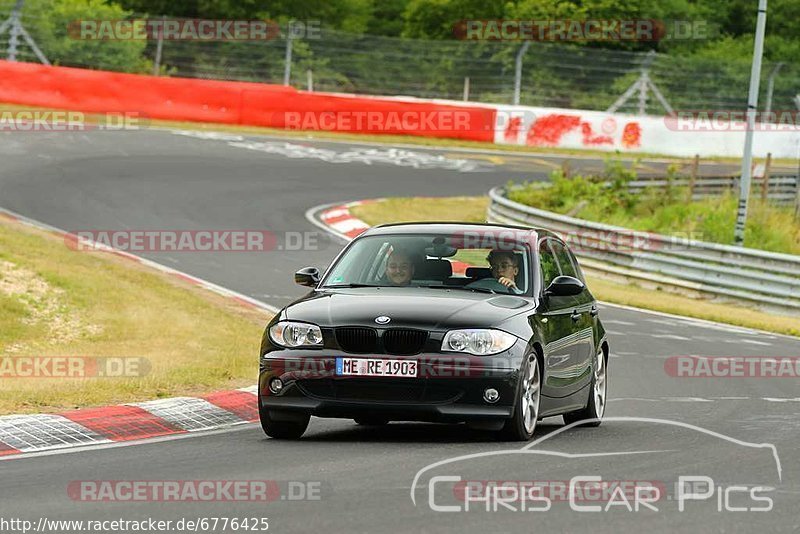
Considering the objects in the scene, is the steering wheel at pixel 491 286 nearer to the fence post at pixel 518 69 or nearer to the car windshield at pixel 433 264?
the car windshield at pixel 433 264

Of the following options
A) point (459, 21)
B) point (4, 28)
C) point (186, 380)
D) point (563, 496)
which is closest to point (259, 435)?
point (186, 380)

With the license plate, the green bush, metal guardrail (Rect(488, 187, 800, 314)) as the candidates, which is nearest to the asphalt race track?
the license plate

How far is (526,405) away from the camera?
987 centimetres

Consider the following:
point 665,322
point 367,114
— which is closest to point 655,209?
point 367,114

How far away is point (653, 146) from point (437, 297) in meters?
36.9

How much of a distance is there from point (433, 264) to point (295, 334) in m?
1.33

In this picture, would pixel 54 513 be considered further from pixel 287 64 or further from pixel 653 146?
pixel 653 146

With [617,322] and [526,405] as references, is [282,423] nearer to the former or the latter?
[526,405]

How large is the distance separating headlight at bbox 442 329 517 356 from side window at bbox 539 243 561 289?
122 cm

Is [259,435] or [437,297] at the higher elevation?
[437,297]

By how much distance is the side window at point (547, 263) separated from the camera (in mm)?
10992

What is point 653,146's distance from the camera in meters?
46.1

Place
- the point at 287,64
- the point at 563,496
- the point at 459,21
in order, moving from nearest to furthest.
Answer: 1. the point at 563,496
2. the point at 287,64
3. the point at 459,21

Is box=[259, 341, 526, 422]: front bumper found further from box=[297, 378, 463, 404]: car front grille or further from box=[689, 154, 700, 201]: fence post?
box=[689, 154, 700, 201]: fence post
